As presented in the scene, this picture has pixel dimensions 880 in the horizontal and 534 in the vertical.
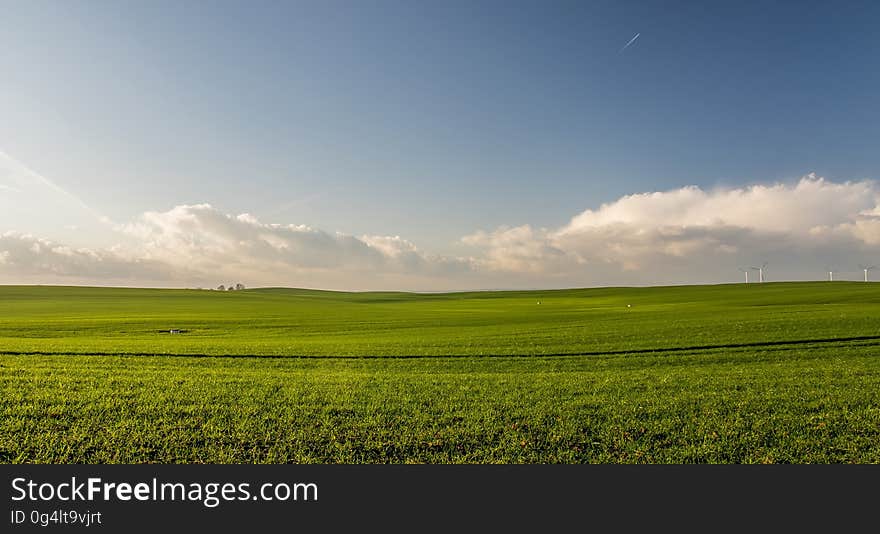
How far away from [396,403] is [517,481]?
15.5 feet

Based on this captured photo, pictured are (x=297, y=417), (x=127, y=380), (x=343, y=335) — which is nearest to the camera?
(x=297, y=417)

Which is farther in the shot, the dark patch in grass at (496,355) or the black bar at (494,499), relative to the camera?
the dark patch in grass at (496,355)

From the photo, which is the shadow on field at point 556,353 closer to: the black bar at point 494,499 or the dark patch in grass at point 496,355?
the dark patch in grass at point 496,355

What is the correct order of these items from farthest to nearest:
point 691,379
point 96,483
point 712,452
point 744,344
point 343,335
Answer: point 343,335
point 744,344
point 691,379
point 712,452
point 96,483

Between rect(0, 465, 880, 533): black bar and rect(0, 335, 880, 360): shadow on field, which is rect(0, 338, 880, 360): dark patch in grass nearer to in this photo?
rect(0, 335, 880, 360): shadow on field

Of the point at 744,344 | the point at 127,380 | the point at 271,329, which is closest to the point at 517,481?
the point at 127,380

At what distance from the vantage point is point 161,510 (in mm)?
6473

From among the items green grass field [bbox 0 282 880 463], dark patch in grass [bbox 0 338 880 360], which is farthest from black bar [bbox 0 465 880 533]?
dark patch in grass [bbox 0 338 880 360]

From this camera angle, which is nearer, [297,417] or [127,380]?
[297,417]

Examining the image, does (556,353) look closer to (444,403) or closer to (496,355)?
(496,355)

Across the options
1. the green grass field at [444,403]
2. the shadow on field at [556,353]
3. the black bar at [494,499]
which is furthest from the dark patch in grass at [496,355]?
the black bar at [494,499]

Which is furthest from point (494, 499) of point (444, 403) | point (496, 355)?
point (496, 355)

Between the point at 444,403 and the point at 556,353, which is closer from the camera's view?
the point at 444,403

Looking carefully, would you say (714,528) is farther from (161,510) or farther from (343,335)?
(343,335)
